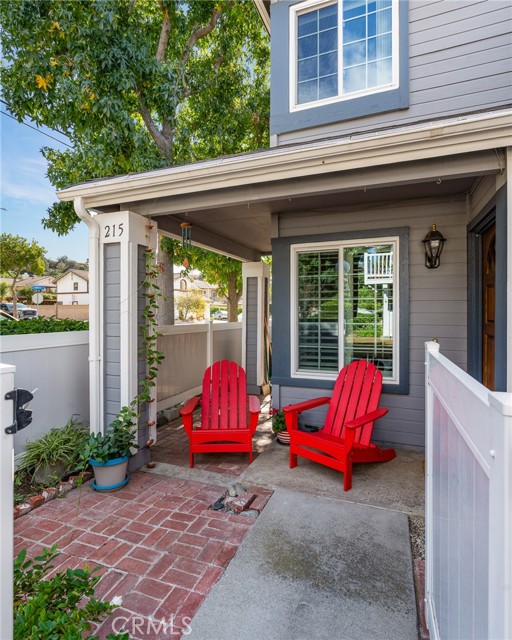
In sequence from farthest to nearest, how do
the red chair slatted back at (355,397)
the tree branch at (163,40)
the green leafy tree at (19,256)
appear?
the green leafy tree at (19,256)
the tree branch at (163,40)
the red chair slatted back at (355,397)

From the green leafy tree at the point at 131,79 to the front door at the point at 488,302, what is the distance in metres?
5.46

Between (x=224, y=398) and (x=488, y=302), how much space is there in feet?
8.55

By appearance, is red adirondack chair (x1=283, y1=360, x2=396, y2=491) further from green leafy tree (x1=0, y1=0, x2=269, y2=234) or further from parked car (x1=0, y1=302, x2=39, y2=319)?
parked car (x1=0, y1=302, x2=39, y2=319)

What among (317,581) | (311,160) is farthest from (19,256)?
(317,581)

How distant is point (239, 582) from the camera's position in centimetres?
189

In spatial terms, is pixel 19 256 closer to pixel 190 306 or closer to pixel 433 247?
pixel 190 306

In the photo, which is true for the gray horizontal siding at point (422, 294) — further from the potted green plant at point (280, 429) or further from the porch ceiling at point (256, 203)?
the potted green plant at point (280, 429)

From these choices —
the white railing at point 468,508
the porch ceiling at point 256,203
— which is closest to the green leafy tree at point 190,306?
the porch ceiling at point 256,203

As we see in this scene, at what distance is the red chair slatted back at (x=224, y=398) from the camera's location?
3.53 metres

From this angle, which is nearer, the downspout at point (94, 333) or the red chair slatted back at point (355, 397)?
the red chair slatted back at point (355, 397)

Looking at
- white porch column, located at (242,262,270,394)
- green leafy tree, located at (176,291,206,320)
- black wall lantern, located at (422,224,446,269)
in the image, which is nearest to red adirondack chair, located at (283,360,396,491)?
black wall lantern, located at (422,224,446,269)

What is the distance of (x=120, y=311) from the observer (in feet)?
10.9

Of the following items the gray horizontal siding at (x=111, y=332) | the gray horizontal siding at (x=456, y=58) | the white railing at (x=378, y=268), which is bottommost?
the gray horizontal siding at (x=111, y=332)

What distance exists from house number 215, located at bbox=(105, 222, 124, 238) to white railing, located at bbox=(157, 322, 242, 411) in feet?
4.53
